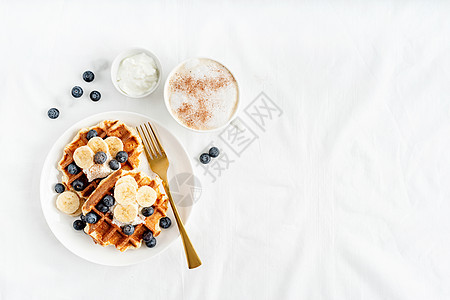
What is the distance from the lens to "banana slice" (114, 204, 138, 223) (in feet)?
6.79

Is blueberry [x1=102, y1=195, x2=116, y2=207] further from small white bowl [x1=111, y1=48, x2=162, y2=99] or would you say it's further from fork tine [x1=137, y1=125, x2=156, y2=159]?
small white bowl [x1=111, y1=48, x2=162, y2=99]

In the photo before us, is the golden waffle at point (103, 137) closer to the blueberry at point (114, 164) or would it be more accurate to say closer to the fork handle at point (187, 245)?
the blueberry at point (114, 164)

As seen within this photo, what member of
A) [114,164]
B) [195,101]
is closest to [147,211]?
[114,164]

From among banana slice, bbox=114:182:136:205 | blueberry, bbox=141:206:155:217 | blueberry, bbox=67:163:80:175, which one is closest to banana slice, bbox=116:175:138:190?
banana slice, bbox=114:182:136:205

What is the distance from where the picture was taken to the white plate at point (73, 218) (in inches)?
84.6

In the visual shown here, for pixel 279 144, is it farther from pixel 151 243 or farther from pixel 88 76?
pixel 88 76

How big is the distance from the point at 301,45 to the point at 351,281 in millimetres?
1329

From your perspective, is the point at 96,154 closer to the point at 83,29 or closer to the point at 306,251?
the point at 83,29

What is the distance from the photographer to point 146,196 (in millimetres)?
2092

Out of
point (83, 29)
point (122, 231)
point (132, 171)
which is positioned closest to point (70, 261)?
point (122, 231)

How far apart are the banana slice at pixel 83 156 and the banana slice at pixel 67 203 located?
0.18 m

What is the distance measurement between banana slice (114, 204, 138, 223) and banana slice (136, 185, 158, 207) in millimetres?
44

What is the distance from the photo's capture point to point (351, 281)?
236cm

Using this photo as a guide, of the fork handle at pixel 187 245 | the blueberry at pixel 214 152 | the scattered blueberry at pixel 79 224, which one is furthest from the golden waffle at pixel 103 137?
the blueberry at pixel 214 152
